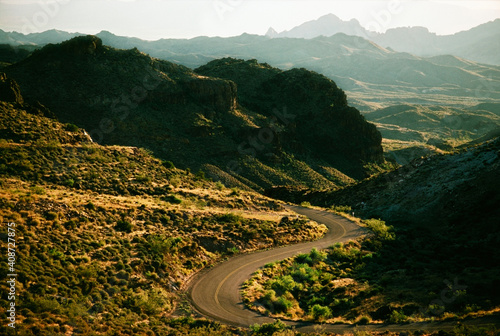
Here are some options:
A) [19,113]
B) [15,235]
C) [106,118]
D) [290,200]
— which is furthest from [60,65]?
[15,235]

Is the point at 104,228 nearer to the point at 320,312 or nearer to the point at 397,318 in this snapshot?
the point at 320,312

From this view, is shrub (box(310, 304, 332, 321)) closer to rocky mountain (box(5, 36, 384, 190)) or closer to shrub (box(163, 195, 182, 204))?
shrub (box(163, 195, 182, 204))

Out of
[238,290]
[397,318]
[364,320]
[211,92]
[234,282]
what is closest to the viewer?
[397,318]

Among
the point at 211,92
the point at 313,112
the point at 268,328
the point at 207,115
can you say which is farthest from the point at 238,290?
the point at 313,112

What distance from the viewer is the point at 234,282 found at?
1220 inches

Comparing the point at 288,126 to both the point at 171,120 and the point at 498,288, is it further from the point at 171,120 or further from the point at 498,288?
the point at 498,288

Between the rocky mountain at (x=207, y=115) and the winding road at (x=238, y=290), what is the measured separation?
42279mm

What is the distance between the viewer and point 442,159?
65250mm

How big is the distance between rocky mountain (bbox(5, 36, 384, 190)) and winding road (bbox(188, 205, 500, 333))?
42279 mm

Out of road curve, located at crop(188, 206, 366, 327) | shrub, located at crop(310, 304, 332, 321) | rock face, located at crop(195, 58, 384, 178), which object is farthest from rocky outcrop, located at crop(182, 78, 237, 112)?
shrub, located at crop(310, 304, 332, 321)

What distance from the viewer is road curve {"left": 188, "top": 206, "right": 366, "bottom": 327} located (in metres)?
25.6

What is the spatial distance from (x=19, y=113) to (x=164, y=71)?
5779 cm

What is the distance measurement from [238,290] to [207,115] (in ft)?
238

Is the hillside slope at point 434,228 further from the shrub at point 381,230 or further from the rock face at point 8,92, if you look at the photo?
the rock face at point 8,92
